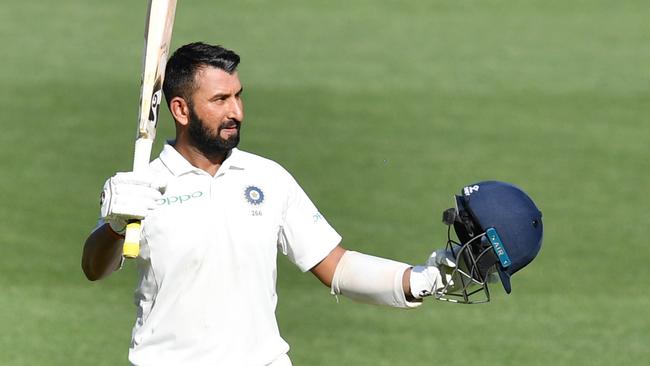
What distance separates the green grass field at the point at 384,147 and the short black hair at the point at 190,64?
3.28m

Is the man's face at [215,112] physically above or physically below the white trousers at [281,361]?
above

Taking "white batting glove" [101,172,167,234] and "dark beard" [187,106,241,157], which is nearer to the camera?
"white batting glove" [101,172,167,234]

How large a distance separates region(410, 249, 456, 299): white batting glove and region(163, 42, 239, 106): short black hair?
1.19 meters

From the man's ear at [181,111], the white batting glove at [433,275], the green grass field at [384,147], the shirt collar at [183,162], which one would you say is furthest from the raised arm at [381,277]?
the green grass field at [384,147]

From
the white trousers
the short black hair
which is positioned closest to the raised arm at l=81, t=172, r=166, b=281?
the short black hair

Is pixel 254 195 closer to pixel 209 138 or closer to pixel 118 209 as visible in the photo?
pixel 209 138

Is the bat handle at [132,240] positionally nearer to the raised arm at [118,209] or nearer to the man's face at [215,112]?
the raised arm at [118,209]

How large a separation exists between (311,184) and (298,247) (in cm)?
513

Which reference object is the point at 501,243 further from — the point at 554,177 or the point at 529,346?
the point at 554,177

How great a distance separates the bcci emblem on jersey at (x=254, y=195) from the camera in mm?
5566

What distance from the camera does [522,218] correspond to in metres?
5.49

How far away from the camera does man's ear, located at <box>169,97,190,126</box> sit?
18.6ft

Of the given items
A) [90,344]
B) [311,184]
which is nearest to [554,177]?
[311,184]

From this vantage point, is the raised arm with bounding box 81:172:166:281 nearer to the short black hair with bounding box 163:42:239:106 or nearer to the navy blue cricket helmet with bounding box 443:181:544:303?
the short black hair with bounding box 163:42:239:106
